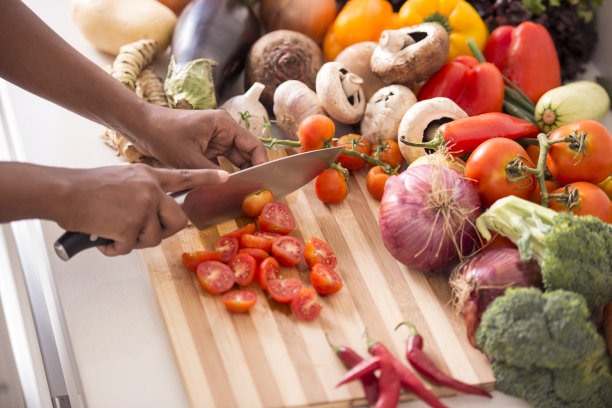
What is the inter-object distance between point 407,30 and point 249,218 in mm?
640

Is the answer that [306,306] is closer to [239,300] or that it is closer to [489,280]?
[239,300]

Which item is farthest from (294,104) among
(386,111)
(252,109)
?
(386,111)

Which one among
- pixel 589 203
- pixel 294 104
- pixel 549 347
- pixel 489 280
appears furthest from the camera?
pixel 294 104

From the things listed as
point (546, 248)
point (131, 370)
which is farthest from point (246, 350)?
point (546, 248)

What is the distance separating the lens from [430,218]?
1187mm

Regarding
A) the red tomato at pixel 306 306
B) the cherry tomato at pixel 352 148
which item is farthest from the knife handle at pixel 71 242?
the cherry tomato at pixel 352 148

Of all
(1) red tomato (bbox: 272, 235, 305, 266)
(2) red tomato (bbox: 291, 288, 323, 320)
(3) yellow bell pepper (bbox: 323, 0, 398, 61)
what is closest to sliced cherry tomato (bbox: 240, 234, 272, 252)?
(1) red tomato (bbox: 272, 235, 305, 266)

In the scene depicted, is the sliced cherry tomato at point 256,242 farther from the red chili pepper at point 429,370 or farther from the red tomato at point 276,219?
the red chili pepper at point 429,370

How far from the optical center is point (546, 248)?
1066 mm

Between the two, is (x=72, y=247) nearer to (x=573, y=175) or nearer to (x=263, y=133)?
(x=263, y=133)

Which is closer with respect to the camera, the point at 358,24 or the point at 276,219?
the point at 276,219

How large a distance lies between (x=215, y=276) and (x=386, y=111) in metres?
0.59

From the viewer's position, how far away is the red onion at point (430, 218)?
3.90 ft

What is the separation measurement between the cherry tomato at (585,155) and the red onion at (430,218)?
8.4 inches
